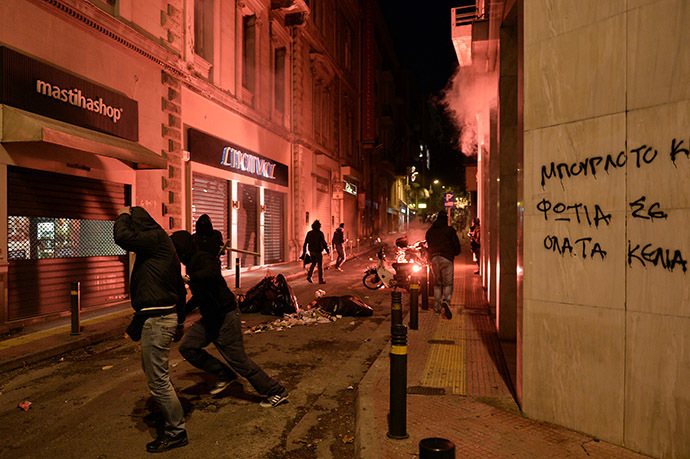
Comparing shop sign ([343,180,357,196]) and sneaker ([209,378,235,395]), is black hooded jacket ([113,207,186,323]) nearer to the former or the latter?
sneaker ([209,378,235,395])

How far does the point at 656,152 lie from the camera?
3342mm

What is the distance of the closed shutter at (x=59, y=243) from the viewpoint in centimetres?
884

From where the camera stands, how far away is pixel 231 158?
→ 17031 millimetres

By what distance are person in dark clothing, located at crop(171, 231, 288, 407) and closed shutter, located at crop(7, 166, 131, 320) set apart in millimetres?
6247

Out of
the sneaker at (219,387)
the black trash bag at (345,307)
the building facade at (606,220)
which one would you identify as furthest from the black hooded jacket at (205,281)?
the black trash bag at (345,307)

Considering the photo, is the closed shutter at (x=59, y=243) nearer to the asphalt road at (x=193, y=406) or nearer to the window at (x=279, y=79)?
the asphalt road at (x=193, y=406)

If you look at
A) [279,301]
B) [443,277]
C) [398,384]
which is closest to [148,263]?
[398,384]

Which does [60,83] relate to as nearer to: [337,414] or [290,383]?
[290,383]

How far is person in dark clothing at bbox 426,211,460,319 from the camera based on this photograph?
916 cm

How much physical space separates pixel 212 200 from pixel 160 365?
1303 centimetres

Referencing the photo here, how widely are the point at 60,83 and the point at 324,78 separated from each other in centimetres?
1958

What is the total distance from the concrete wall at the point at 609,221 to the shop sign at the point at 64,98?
874cm

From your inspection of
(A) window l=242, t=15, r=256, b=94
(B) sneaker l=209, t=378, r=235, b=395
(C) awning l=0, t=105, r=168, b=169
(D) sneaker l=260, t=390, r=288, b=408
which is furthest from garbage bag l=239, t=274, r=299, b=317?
(A) window l=242, t=15, r=256, b=94

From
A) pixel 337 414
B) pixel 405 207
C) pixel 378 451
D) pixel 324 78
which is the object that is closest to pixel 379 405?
pixel 337 414
